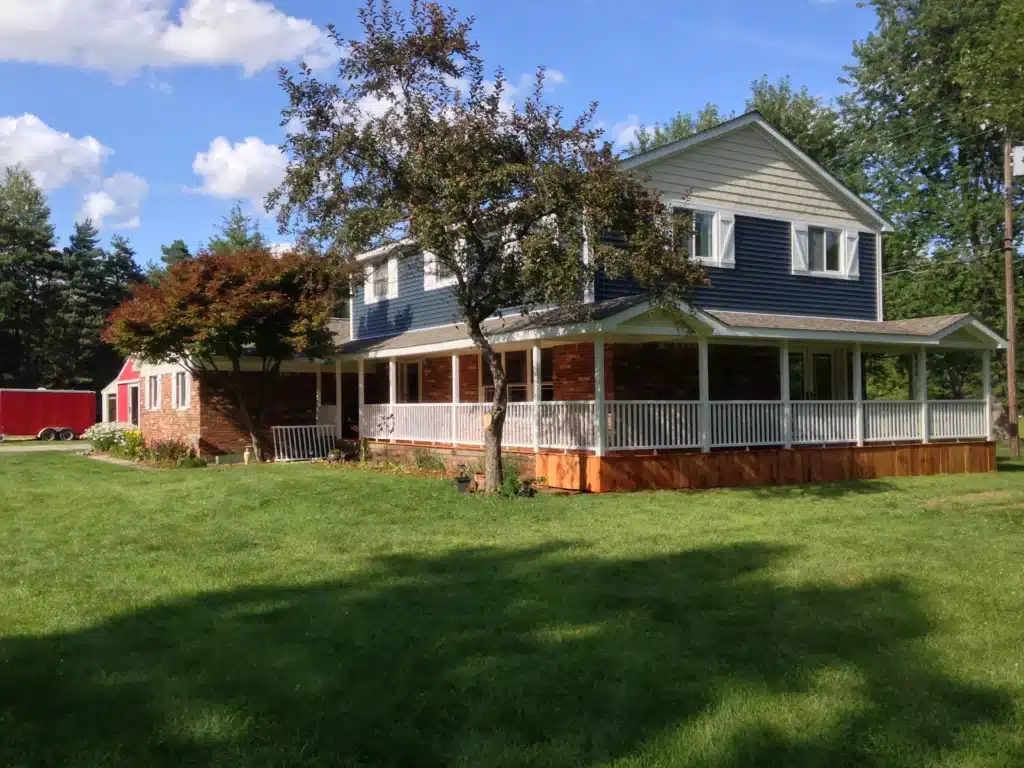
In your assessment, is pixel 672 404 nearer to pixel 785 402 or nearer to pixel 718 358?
pixel 785 402

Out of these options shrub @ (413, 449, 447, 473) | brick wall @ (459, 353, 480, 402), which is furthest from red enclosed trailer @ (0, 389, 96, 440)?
shrub @ (413, 449, 447, 473)

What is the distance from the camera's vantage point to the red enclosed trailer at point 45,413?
39.0 m

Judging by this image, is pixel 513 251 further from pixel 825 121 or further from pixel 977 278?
pixel 825 121

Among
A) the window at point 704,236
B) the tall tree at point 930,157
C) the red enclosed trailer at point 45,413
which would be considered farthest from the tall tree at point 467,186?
the red enclosed trailer at point 45,413

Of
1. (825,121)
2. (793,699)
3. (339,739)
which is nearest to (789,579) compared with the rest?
(793,699)

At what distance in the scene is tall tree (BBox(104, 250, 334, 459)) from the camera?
62.8ft

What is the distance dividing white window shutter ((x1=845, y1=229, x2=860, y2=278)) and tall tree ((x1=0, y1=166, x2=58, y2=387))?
47.5 meters

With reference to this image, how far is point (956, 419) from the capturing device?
64.4 feet

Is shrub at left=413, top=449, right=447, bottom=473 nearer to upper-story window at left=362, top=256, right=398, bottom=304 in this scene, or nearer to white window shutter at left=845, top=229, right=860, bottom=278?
upper-story window at left=362, top=256, right=398, bottom=304

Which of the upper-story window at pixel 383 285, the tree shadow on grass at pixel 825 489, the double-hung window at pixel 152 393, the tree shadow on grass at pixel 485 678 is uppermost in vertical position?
the upper-story window at pixel 383 285

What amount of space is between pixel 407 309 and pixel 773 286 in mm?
8697

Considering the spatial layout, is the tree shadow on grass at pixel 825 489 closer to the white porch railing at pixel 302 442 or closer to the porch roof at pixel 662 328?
the porch roof at pixel 662 328

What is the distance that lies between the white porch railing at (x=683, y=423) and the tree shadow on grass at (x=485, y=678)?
760 centimetres

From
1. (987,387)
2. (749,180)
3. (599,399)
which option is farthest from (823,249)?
(599,399)
